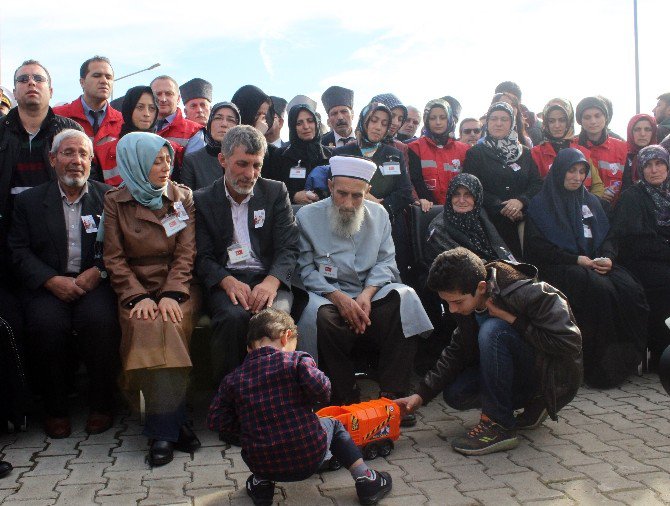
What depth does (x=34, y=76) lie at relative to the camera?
17.6 feet

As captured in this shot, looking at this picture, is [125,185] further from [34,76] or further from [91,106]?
[91,106]

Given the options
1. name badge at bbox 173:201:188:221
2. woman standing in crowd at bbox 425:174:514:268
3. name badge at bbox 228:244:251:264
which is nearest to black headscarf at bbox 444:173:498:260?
woman standing in crowd at bbox 425:174:514:268

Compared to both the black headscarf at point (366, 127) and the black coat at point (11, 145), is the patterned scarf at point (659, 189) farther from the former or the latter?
the black coat at point (11, 145)

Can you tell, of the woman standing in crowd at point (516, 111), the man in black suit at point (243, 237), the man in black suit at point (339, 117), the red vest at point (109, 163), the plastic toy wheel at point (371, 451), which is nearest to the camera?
the plastic toy wheel at point (371, 451)

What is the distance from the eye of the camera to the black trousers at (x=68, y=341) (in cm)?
425

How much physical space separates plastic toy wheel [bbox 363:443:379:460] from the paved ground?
0.15 ft

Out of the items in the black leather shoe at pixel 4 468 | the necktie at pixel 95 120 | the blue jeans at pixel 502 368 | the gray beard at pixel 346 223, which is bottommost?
the black leather shoe at pixel 4 468

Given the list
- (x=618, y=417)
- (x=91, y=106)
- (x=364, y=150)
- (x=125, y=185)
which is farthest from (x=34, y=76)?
(x=618, y=417)

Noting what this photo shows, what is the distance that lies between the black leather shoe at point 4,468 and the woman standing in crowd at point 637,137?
5.64 meters

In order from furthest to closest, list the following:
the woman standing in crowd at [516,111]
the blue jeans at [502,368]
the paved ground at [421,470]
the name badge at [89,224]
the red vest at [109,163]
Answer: the woman standing in crowd at [516,111] → the red vest at [109,163] → the name badge at [89,224] → the blue jeans at [502,368] → the paved ground at [421,470]

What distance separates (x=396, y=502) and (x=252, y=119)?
417 cm

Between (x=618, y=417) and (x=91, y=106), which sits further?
(x=91, y=106)

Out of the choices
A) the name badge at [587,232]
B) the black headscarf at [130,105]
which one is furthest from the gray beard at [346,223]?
the name badge at [587,232]

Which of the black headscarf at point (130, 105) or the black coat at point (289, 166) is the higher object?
the black headscarf at point (130, 105)
